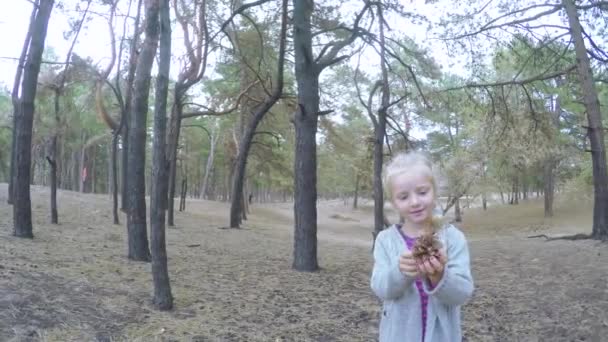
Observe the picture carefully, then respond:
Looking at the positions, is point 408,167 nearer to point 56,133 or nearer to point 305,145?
point 305,145

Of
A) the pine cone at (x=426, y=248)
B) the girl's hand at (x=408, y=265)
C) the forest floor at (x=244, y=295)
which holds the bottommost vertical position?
the forest floor at (x=244, y=295)

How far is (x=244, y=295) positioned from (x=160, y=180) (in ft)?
6.47

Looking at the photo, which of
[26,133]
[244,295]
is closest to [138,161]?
[26,133]

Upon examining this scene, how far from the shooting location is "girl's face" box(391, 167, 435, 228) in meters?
1.95

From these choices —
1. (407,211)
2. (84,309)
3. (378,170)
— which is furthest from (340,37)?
(407,211)

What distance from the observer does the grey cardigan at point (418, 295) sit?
6.07 feet

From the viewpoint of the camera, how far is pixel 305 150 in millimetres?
8266

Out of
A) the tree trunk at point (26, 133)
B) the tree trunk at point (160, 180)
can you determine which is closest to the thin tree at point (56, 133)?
the tree trunk at point (26, 133)

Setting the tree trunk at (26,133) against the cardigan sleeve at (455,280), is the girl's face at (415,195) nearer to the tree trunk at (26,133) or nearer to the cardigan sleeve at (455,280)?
the cardigan sleeve at (455,280)

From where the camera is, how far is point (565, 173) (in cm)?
3228

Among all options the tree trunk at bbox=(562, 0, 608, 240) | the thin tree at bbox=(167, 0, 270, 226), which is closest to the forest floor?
the tree trunk at bbox=(562, 0, 608, 240)

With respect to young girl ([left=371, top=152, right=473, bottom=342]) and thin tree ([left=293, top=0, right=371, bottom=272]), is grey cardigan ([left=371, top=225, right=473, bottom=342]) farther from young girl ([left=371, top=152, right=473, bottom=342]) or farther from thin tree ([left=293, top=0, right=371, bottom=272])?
thin tree ([left=293, top=0, right=371, bottom=272])

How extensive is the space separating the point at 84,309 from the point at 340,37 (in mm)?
7376

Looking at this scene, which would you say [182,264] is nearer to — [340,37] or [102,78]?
[340,37]
